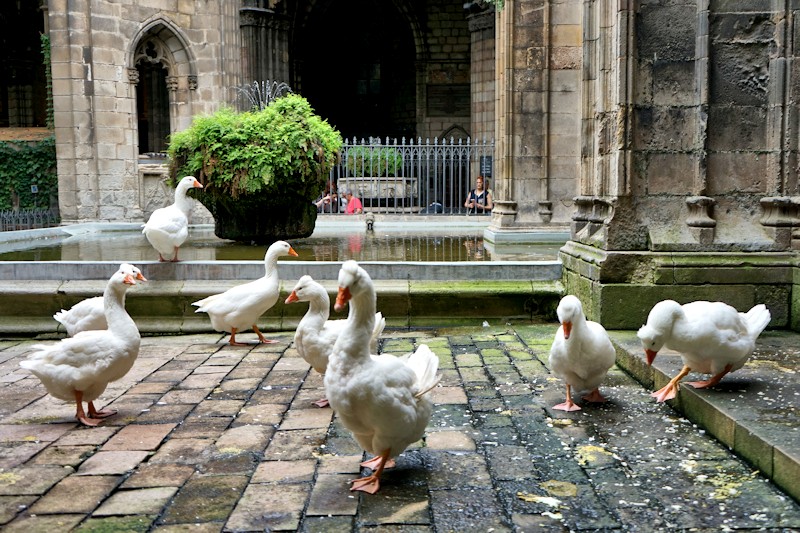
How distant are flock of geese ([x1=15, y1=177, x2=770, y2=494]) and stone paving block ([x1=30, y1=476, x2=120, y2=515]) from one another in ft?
3.14

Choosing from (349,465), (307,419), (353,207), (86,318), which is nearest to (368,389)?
(349,465)

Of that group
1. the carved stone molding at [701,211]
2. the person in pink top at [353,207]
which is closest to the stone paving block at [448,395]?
the carved stone molding at [701,211]

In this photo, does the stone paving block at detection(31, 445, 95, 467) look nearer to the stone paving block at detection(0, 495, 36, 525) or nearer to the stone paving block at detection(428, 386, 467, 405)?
the stone paving block at detection(0, 495, 36, 525)

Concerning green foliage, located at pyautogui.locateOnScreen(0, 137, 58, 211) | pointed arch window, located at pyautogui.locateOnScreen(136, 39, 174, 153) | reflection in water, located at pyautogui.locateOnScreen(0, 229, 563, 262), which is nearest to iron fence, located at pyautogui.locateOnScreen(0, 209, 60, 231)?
green foliage, located at pyautogui.locateOnScreen(0, 137, 58, 211)

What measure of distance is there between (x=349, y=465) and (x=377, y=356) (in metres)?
0.60

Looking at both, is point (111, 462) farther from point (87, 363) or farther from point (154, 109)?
point (154, 109)

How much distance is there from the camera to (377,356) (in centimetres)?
396

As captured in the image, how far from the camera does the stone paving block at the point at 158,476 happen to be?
3898mm

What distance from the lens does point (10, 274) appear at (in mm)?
8062

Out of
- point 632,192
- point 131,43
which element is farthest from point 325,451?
point 131,43

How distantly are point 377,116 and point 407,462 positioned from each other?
2854 cm

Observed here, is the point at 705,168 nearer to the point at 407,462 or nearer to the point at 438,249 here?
the point at 407,462

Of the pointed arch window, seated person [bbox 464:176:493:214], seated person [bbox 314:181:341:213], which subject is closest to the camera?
seated person [bbox 314:181:341:213]

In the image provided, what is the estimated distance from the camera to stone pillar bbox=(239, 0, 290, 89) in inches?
969
